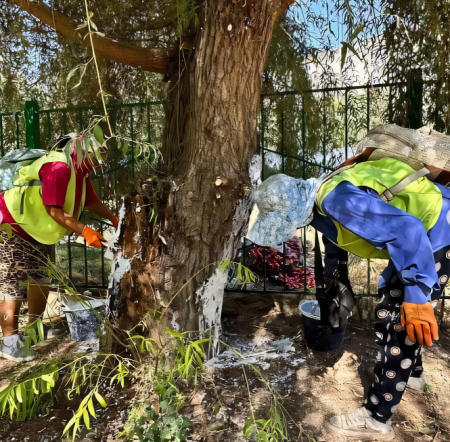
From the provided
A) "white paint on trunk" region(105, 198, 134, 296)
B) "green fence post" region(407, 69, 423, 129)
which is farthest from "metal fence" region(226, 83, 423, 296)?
"white paint on trunk" region(105, 198, 134, 296)

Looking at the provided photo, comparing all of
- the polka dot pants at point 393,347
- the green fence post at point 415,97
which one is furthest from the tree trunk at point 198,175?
the green fence post at point 415,97

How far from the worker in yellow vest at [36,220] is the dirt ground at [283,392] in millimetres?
339

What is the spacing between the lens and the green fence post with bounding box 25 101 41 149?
11.9ft

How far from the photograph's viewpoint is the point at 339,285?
2.52 meters

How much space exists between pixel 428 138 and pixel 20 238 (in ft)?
8.39

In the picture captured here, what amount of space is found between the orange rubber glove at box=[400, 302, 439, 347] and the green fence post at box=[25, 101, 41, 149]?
3.37m

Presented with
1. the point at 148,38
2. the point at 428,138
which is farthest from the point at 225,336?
the point at 148,38

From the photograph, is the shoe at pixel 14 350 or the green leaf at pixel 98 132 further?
the shoe at pixel 14 350

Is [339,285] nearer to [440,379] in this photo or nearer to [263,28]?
[440,379]

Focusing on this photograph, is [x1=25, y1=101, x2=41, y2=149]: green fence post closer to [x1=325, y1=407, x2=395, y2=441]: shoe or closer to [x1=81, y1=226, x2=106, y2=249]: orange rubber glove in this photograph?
[x1=81, y1=226, x2=106, y2=249]: orange rubber glove

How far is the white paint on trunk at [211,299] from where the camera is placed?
2.57m

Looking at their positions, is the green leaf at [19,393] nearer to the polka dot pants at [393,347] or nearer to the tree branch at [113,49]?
the polka dot pants at [393,347]

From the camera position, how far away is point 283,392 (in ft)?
7.93

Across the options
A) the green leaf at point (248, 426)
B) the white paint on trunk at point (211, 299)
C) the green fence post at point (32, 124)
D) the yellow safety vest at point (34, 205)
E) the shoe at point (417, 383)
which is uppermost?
the green fence post at point (32, 124)
